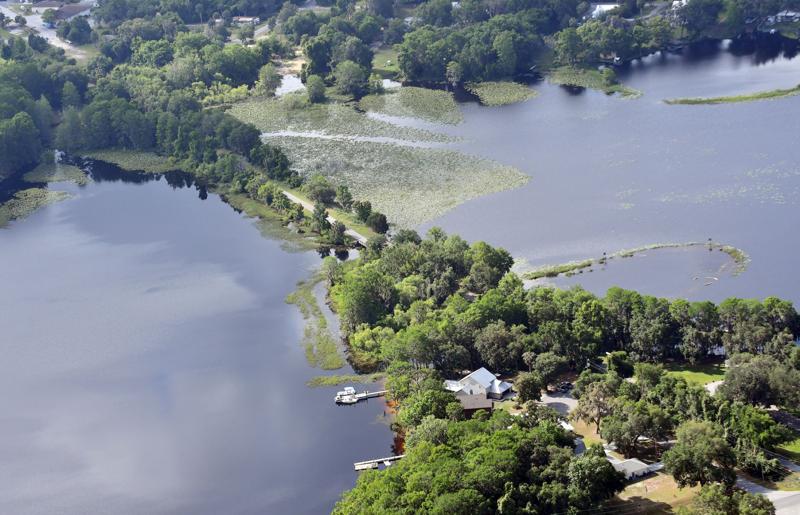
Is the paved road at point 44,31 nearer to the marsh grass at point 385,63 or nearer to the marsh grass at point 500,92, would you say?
the marsh grass at point 385,63

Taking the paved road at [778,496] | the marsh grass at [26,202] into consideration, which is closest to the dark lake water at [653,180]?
the paved road at [778,496]

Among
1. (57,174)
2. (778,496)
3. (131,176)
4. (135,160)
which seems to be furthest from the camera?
(135,160)

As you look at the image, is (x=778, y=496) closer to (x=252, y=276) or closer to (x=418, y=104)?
(x=252, y=276)


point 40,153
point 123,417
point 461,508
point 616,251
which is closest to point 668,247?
point 616,251

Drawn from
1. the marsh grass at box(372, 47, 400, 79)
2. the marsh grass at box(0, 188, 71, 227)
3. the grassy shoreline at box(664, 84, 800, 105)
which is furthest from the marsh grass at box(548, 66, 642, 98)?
the marsh grass at box(0, 188, 71, 227)

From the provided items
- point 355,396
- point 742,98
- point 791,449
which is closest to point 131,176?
point 355,396

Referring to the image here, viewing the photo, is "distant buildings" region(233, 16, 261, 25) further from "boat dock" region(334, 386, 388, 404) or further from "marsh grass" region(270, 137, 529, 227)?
"boat dock" region(334, 386, 388, 404)
